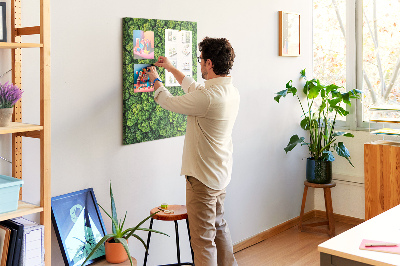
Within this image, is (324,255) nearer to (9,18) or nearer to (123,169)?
(123,169)

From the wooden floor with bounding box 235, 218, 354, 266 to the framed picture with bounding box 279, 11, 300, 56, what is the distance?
5.98 feet

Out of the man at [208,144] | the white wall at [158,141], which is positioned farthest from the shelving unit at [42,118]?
the man at [208,144]

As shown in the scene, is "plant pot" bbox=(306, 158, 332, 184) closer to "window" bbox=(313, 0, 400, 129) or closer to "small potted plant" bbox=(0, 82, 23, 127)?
"window" bbox=(313, 0, 400, 129)

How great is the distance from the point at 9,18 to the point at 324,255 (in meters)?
2.07

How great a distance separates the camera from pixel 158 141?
3736 millimetres

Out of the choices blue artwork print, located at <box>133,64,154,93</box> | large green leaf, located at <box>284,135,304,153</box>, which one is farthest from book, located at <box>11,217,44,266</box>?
large green leaf, located at <box>284,135,304,153</box>

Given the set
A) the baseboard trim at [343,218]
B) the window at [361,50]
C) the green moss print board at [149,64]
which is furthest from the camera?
the baseboard trim at [343,218]

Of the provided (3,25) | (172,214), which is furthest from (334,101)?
(3,25)

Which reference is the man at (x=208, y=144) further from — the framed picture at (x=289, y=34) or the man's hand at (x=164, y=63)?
the framed picture at (x=289, y=34)

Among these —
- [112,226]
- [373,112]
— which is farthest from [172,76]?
[373,112]

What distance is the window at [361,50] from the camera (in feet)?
16.9

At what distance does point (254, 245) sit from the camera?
4.73 meters

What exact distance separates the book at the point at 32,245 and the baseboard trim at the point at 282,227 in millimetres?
2252

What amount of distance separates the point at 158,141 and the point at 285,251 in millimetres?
1721
